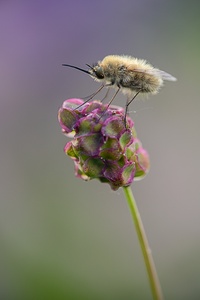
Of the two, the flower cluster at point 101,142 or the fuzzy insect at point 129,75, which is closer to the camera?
the flower cluster at point 101,142

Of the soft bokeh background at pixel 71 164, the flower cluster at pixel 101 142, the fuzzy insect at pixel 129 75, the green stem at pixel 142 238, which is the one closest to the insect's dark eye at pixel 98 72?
the fuzzy insect at pixel 129 75

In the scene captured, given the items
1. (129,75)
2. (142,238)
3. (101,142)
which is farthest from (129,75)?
(142,238)

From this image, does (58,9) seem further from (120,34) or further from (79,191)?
(79,191)

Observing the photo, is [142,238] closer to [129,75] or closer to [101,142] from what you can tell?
[101,142]

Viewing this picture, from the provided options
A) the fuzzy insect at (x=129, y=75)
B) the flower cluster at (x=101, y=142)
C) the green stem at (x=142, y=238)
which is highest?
the fuzzy insect at (x=129, y=75)

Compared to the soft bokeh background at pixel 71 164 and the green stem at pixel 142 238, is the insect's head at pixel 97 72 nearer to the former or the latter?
the green stem at pixel 142 238

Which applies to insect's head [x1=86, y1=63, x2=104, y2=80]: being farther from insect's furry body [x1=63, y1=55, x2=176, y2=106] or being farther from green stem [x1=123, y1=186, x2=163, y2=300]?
green stem [x1=123, y1=186, x2=163, y2=300]

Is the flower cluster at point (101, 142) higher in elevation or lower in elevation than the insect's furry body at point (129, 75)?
lower
